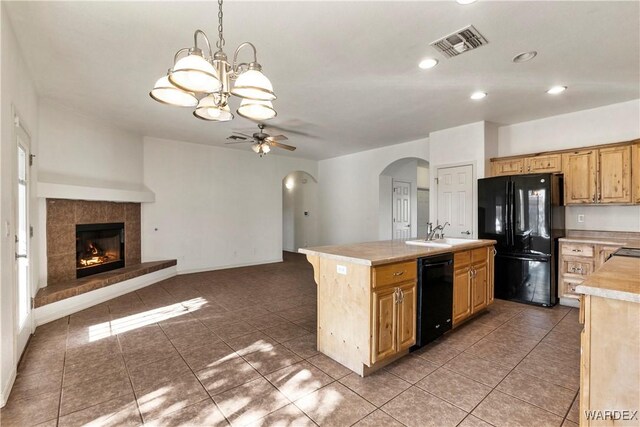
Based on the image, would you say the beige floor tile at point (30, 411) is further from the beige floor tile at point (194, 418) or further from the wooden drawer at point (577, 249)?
the wooden drawer at point (577, 249)

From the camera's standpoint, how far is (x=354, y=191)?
7645 millimetres

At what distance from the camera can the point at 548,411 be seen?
1.99m

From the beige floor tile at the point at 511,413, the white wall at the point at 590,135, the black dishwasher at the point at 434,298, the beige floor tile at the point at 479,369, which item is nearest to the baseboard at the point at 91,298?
the black dishwasher at the point at 434,298

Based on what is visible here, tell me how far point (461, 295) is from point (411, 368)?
1.13 meters

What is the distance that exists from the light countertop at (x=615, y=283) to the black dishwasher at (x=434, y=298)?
117cm

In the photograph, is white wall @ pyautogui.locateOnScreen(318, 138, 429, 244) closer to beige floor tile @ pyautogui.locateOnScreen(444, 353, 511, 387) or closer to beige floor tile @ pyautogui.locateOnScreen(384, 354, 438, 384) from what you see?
beige floor tile @ pyautogui.locateOnScreen(444, 353, 511, 387)

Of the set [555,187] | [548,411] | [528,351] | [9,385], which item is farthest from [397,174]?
[9,385]

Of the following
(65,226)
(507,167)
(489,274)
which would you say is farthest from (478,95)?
(65,226)

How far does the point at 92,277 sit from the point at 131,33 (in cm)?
Result: 370

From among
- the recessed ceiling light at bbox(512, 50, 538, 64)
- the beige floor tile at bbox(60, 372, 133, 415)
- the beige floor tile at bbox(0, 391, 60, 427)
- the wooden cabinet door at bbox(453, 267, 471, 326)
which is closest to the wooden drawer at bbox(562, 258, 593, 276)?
the wooden cabinet door at bbox(453, 267, 471, 326)

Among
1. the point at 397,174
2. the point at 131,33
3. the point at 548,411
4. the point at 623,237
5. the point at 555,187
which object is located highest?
the point at 131,33

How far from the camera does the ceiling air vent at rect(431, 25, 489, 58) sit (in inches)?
97.0

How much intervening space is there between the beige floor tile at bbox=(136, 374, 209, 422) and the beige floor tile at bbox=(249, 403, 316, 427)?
52cm

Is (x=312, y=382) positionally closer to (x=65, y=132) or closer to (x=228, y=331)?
(x=228, y=331)
